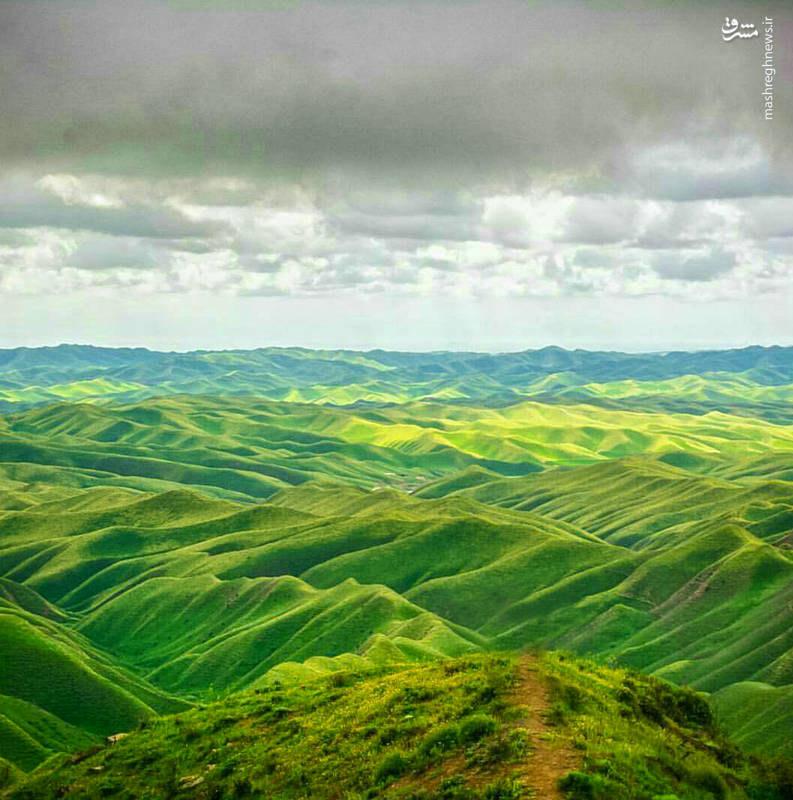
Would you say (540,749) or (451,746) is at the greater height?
(540,749)

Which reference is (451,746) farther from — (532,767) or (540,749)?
(532,767)

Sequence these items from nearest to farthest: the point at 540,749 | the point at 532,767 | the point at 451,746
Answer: the point at 532,767 → the point at 540,749 → the point at 451,746

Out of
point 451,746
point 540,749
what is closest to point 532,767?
point 540,749

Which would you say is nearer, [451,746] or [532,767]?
[532,767]

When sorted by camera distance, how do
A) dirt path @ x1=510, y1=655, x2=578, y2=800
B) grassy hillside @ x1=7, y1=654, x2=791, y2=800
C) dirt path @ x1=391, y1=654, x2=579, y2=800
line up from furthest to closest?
grassy hillside @ x1=7, y1=654, x2=791, y2=800 < dirt path @ x1=391, y1=654, x2=579, y2=800 < dirt path @ x1=510, y1=655, x2=578, y2=800

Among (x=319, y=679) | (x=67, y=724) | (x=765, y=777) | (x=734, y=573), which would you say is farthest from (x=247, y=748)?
(x=734, y=573)

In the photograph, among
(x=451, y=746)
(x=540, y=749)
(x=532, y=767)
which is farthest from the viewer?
(x=451, y=746)
